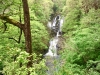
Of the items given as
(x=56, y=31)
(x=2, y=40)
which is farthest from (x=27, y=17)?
(x=56, y=31)

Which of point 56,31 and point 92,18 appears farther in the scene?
point 56,31

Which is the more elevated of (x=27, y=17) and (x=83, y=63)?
(x=27, y=17)

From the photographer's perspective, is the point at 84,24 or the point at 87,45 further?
the point at 84,24

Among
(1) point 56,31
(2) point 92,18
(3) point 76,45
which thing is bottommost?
(1) point 56,31

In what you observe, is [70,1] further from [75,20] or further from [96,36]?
[96,36]

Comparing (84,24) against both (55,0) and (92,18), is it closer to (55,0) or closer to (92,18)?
(92,18)

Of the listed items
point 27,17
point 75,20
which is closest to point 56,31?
point 75,20

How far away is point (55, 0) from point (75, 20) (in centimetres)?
2774

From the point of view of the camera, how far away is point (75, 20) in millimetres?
32781

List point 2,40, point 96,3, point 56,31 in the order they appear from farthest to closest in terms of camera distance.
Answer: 1. point 56,31
2. point 96,3
3. point 2,40

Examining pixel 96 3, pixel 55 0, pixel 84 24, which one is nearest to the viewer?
pixel 84 24

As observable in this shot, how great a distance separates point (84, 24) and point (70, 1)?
1218 cm

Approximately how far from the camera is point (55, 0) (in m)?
59.2

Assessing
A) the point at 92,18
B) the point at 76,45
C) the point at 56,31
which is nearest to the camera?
the point at 76,45
